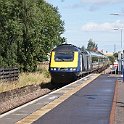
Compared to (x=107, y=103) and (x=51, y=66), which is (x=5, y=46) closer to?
(x=51, y=66)

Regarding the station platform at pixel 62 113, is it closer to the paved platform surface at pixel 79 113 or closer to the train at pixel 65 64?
the paved platform surface at pixel 79 113

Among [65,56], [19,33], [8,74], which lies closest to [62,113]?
[65,56]

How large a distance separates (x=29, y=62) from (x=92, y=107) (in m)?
35.6

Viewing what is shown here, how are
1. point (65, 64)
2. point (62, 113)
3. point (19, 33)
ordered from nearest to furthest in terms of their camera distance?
point (62, 113) → point (65, 64) → point (19, 33)

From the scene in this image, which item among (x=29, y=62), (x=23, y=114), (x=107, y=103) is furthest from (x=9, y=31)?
(x=23, y=114)

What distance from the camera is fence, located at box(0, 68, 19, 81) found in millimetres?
37581

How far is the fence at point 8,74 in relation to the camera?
37581 millimetres

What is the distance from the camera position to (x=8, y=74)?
129 feet

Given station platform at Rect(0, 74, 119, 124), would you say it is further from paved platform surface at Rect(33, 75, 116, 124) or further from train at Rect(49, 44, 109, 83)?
train at Rect(49, 44, 109, 83)

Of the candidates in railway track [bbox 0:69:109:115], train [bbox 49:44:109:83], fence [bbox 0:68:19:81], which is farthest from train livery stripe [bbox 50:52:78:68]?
fence [bbox 0:68:19:81]

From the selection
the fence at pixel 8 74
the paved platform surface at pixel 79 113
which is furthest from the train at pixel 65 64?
the paved platform surface at pixel 79 113

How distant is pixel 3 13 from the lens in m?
46.4

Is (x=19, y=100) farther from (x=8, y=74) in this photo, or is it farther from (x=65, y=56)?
(x=8, y=74)

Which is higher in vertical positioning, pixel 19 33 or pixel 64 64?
pixel 19 33
